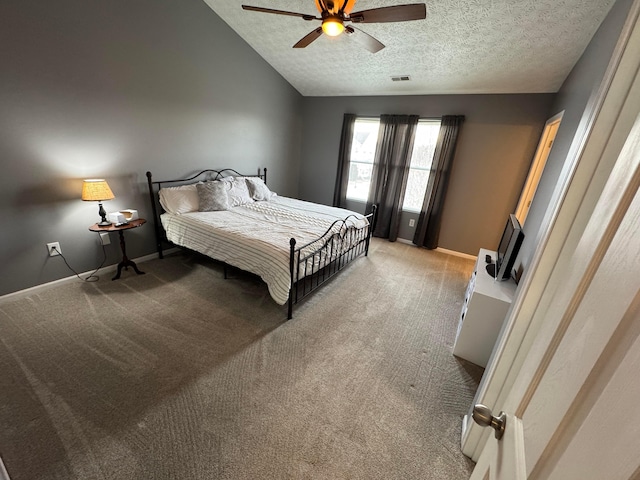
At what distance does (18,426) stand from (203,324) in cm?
110

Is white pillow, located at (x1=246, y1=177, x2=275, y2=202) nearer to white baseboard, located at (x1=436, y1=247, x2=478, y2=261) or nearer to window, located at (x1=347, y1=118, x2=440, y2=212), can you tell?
window, located at (x1=347, y1=118, x2=440, y2=212)

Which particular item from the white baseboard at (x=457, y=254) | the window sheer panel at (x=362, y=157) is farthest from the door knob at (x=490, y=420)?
the window sheer panel at (x=362, y=157)

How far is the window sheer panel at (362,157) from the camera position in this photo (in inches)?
189

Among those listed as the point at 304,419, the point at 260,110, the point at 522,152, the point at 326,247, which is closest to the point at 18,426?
the point at 304,419

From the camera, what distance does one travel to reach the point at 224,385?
1.74 m

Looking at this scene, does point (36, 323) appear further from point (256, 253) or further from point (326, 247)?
point (326, 247)

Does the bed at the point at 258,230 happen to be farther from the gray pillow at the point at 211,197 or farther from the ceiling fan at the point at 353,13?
the ceiling fan at the point at 353,13

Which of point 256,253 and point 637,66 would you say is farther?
point 256,253

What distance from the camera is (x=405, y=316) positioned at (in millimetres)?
2619

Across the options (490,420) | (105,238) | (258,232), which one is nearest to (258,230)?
(258,232)

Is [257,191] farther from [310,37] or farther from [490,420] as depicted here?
[490,420]

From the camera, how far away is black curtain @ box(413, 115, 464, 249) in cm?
393

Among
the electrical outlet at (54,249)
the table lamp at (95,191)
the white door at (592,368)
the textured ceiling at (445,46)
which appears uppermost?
the textured ceiling at (445,46)

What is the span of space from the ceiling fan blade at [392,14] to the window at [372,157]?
8.64 ft
